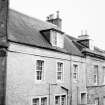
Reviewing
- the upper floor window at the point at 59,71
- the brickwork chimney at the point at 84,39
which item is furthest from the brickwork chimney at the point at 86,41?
the upper floor window at the point at 59,71

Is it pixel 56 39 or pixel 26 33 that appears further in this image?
pixel 56 39

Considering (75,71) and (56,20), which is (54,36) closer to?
(75,71)

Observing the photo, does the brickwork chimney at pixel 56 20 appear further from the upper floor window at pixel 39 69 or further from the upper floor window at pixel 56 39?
the upper floor window at pixel 39 69

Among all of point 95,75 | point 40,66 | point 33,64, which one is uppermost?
point 33,64

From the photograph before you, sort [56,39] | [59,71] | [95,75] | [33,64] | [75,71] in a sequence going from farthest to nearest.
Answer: [95,75] → [75,71] → [56,39] → [59,71] → [33,64]

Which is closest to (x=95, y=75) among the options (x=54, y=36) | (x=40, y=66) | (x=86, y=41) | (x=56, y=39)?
(x=86, y=41)

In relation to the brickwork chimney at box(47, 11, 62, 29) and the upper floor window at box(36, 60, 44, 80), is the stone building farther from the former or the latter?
the brickwork chimney at box(47, 11, 62, 29)

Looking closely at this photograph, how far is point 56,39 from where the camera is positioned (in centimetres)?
1891

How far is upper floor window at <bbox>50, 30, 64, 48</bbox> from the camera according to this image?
60.2 feet

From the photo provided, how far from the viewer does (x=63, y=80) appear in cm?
1881

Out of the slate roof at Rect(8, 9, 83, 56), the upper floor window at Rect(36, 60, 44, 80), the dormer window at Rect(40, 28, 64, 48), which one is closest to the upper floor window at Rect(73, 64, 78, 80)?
the slate roof at Rect(8, 9, 83, 56)

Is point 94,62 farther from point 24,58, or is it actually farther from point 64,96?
point 24,58

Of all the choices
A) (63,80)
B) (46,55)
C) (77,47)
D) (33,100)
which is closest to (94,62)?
(77,47)

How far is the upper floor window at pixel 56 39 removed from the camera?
60.2ft
